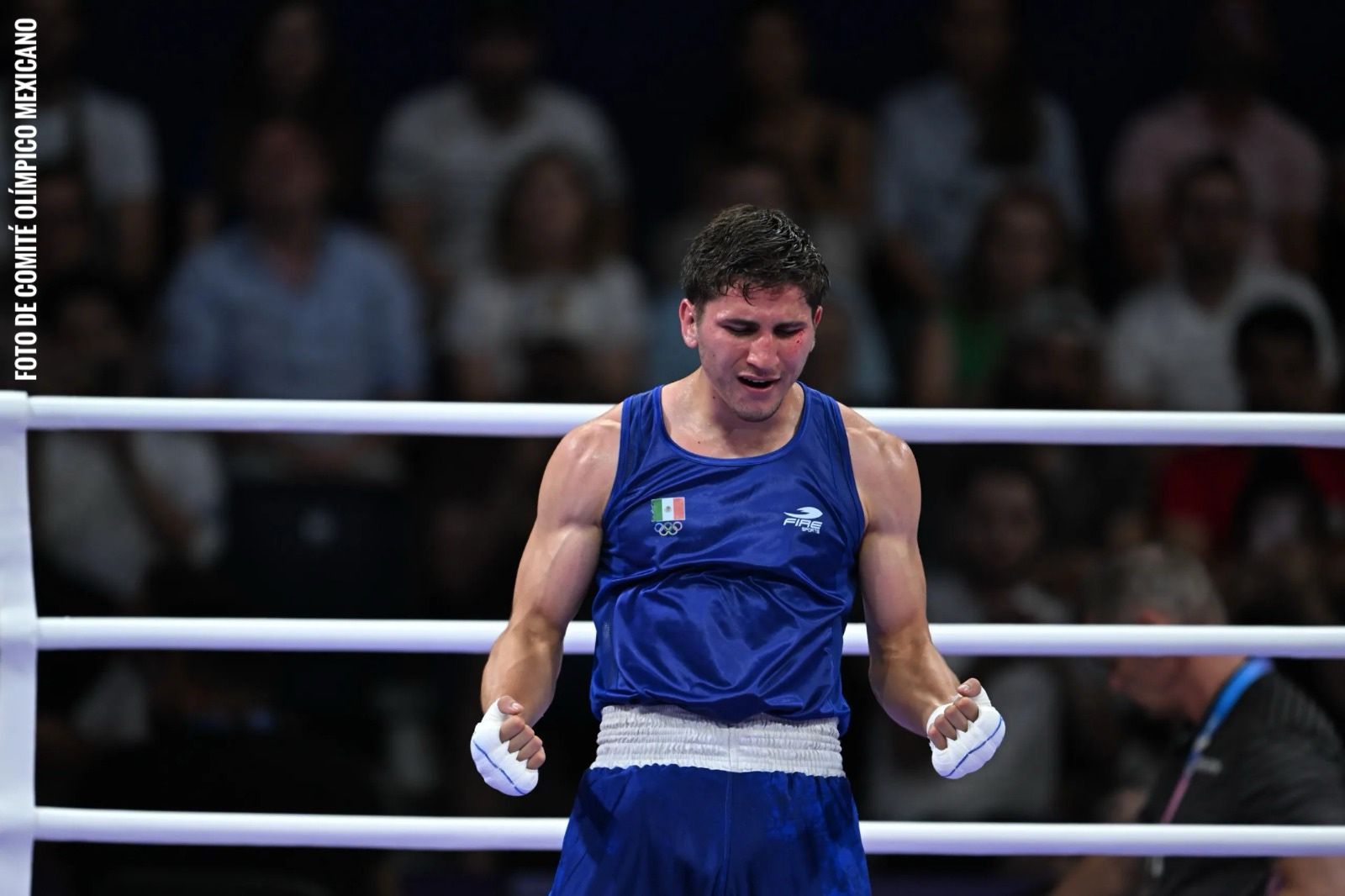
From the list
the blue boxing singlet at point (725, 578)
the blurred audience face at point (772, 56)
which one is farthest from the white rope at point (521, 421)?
the blurred audience face at point (772, 56)

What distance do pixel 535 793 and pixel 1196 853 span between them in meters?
2.27

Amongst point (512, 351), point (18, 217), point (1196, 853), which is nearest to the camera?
point (1196, 853)

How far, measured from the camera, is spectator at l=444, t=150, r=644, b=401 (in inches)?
220

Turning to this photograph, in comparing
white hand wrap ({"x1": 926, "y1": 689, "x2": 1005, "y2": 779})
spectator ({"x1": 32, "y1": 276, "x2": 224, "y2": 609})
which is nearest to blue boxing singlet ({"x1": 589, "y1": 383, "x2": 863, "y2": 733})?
white hand wrap ({"x1": 926, "y1": 689, "x2": 1005, "y2": 779})

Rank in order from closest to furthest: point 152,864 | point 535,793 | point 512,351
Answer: point 152,864 → point 535,793 → point 512,351

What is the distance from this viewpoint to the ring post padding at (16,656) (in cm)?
286

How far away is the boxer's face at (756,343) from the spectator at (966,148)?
3.56 metres

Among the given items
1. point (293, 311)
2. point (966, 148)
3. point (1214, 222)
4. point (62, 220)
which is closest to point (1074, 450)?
point (1214, 222)

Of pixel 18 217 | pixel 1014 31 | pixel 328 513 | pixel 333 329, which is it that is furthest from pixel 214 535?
pixel 1014 31

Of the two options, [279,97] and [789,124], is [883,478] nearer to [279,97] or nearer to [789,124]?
[789,124]

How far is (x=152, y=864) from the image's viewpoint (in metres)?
3.79

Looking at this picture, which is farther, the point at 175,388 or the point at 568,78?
the point at 568,78

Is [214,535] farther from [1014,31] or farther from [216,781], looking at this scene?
[1014,31]

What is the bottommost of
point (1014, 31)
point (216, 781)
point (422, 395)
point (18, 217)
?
point (216, 781)
